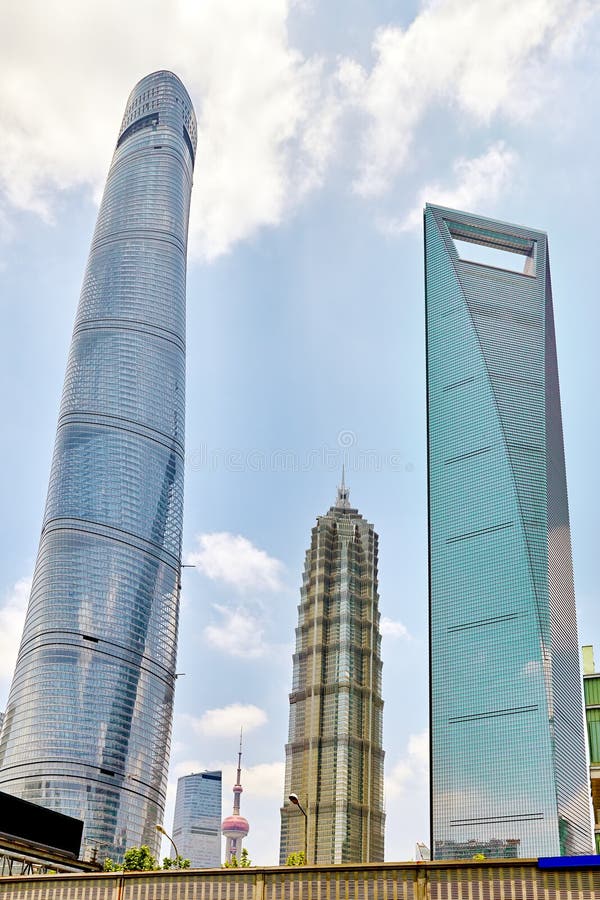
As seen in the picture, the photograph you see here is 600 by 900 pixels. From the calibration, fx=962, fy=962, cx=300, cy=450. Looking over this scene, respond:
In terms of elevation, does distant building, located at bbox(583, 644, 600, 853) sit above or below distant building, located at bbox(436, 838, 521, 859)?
below

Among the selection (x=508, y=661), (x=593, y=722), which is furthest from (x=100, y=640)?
(x=593, y=722)

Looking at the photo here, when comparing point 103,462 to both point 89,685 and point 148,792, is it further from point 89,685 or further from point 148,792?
point 148,792

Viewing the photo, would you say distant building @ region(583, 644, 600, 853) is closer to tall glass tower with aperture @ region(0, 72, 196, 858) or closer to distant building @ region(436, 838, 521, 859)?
distant building @ region(436, 838, 521, 859)

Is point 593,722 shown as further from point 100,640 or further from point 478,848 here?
point 478,848

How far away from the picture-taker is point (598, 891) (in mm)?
22594

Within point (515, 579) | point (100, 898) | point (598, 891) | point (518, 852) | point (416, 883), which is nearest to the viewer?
point (598, 891)

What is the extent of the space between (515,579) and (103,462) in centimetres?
8353

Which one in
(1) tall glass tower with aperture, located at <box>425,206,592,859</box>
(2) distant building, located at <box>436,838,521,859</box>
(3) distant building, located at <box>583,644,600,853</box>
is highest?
(1) tall glass tower with aperture, located at <box>425,206,592,859</box>

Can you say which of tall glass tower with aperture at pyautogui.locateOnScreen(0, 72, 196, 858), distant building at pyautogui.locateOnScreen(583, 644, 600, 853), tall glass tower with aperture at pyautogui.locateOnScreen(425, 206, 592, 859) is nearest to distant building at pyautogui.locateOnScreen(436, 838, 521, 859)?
tall glass tower with aperture at pyautogui.locateOnScreen(425, 206, 592, 859)

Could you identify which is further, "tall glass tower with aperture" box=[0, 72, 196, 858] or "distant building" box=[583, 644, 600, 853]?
"tall glass tower with aperture" box=[0, 72, 196, 858]

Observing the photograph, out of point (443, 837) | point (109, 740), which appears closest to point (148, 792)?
point (109, 740)

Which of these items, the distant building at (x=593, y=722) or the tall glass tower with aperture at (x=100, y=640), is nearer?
the distant building at (x=593, y=722)

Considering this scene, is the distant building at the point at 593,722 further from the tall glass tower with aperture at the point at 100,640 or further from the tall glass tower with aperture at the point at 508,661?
the tall glass tower with aperture at the point at 100,640

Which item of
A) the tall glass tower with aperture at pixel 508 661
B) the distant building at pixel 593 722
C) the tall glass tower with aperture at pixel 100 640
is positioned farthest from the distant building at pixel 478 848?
the distant building at pixel 593 722
